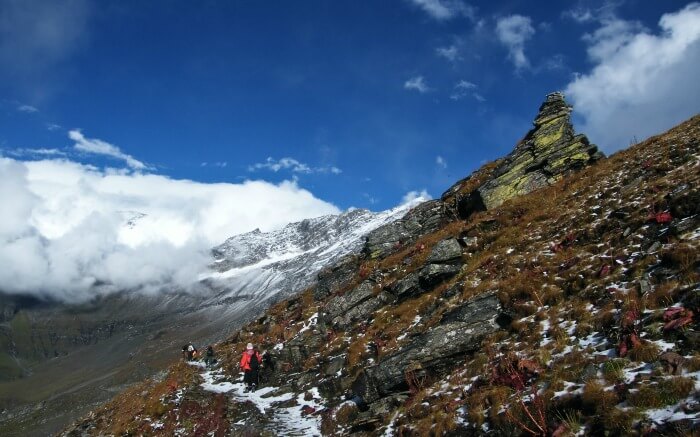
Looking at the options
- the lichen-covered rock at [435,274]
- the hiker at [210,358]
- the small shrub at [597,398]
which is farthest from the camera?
the hiker at [210,358]

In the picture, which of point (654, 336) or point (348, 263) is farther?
point (348, 263)

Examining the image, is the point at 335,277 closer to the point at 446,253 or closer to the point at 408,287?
the point at 408,287

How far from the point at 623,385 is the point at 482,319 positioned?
843 cm

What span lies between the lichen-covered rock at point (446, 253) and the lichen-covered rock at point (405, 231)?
11.4 meters

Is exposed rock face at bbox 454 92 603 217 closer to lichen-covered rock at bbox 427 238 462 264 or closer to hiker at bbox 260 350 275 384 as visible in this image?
lichen-covered rock at bbox 427 238 462 264

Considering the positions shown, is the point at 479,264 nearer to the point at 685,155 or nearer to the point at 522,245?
the point at 522,245

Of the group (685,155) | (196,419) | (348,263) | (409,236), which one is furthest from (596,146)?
(196,419)

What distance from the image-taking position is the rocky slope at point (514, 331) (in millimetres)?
12086

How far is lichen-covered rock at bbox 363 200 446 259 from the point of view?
42.8 m

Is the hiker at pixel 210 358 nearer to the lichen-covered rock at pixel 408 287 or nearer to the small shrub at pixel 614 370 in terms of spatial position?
the lichen-covered rock at pixel 408 287

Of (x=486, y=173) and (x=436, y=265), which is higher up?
(x=486, y=173)

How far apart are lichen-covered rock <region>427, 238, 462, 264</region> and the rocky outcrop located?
785 centimetres

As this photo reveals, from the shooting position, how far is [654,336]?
12.5 meters

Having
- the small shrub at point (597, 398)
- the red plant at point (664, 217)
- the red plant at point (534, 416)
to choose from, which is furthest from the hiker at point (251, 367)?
the red plant at point (664, 217)
